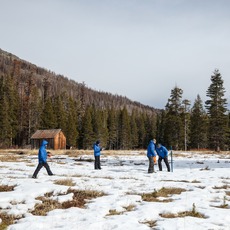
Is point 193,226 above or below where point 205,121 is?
below

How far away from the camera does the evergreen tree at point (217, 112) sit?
48.2 meters

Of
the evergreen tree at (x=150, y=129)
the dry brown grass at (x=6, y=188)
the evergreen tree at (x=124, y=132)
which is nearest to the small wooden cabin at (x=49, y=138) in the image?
the evergreen tree at (x=124, y=132)

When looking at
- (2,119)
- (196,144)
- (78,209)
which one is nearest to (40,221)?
(78,209)

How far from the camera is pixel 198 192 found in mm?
10148

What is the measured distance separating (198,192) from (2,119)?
58179 millimetres

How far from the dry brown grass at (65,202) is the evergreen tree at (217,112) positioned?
41838mm

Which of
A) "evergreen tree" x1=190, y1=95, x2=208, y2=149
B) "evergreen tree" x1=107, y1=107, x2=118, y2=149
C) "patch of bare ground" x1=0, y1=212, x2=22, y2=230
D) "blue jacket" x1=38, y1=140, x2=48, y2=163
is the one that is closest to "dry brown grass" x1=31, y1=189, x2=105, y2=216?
"patch of bare ground" x1=0, y1=212, x2=22, y2=230

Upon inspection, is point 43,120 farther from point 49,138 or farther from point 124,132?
point 124,132

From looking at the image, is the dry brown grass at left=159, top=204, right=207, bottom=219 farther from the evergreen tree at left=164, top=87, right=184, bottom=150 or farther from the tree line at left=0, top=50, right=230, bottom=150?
the evergreen tree at left=164, top=87, right=184, bottom=150

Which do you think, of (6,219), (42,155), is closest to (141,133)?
(42,155)

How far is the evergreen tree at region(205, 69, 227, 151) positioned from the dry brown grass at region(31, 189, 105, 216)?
4184 cm

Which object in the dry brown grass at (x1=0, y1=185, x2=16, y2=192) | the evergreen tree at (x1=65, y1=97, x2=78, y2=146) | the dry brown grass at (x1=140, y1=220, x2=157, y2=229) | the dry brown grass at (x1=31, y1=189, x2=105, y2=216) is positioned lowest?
the dry brown grass at (x1=140, y1=220, x2=157, y2=229)

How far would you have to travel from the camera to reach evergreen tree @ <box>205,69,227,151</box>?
48.2 metres

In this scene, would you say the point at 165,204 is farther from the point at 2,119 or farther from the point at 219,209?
the point at 2,119
